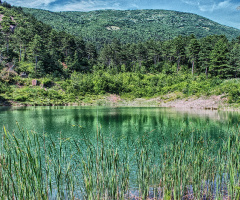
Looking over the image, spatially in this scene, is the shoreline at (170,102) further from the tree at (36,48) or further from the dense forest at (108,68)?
the tree at (36,48)

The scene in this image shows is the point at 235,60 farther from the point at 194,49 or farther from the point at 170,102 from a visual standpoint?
the point at 170,102

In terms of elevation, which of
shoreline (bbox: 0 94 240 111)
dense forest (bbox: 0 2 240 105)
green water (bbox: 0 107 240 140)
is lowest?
green water (bbox: 0 107 240 140)

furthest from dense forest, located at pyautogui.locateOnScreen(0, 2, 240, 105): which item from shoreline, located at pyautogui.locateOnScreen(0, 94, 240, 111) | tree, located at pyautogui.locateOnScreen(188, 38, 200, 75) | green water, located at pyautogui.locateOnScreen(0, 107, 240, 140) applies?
green water, located at pyautogui.locateOnScreen(0, 107, 240, 140)

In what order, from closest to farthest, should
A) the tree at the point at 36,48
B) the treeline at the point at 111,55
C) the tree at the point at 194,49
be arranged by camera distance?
1. the treeline at the point at 111,55
2. the tree at the point at 36,48
3. the tree at the point at 194,49

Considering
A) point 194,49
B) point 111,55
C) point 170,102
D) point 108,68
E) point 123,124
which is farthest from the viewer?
point 111,55

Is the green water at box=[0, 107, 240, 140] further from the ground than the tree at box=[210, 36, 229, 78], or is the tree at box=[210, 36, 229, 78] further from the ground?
the tree at box=[210, 36, 229, 78]

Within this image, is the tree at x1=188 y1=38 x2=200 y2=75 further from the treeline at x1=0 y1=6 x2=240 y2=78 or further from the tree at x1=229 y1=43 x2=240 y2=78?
the tree at x1=229 y1=43 x2=240 y2=78

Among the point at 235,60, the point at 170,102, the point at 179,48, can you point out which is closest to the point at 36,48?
the point at 170,102

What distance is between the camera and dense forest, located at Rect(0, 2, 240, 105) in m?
48.9

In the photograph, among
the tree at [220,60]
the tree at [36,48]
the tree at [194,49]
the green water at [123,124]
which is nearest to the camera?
the green water at [123,124]

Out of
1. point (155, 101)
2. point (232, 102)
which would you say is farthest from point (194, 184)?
point (155, 101)

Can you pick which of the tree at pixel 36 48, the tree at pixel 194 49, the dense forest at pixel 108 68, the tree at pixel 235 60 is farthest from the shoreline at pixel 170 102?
the tree at pixel 194 49

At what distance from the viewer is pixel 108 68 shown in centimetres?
Result: 7431

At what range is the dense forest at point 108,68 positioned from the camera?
4894 cm
